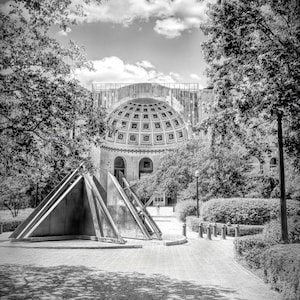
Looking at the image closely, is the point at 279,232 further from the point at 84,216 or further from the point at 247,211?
the point at 247,211

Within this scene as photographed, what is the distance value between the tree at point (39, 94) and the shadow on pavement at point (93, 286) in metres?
2.21

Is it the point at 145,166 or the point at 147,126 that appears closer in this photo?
the point at 147,126

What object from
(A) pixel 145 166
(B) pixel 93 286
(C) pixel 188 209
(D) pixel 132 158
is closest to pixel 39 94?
(B) pixel 93 286

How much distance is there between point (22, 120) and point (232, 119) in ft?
18.5

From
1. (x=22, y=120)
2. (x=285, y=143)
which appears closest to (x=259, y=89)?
(x=285, y=143)

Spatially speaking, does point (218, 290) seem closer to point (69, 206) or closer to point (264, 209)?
A: point (69, 206)

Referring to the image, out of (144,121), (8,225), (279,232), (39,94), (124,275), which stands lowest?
(124,275)

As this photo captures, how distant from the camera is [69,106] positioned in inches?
246

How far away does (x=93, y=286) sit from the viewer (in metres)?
6.20

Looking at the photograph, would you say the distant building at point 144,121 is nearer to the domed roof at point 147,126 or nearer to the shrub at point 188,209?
the domed roof at point 147,126

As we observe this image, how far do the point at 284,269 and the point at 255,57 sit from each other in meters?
4.72

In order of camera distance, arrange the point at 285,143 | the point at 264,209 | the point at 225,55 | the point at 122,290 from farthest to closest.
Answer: the point at 264,209 → the point at 285,143 → the point at 225,55 → the point at 122,290

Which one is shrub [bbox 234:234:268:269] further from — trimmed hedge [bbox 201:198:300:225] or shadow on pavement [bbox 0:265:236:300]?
trimmed hedge [bbox 201:198:300:225]

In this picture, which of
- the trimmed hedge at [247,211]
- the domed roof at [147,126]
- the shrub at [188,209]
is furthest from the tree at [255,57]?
the domed roof at [147,126]
